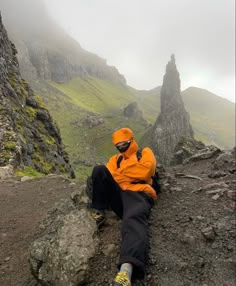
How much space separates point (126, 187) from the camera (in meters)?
10.3

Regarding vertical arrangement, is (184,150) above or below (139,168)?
below

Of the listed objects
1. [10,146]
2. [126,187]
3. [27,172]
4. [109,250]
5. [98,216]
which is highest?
[126,187]

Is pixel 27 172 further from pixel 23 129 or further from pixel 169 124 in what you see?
pixel 169 124

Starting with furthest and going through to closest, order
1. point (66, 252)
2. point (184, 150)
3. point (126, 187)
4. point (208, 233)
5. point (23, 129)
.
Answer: point (23, 129)
point (184, 150)
point (126, 187)
point (208, 233)
point (66, 252)

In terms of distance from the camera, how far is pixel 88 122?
631 feet

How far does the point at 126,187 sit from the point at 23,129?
25.9 m

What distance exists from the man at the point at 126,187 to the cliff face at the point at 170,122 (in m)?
121

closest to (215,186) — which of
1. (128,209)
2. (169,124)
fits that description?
(128,209)

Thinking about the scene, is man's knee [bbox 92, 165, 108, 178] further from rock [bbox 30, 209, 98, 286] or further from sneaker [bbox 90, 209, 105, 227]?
rock [bbox 30, 209, 98, 286]

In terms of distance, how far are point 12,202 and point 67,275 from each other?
826 centimetres

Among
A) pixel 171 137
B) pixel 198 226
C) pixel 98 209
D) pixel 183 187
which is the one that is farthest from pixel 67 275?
pixel 171 137

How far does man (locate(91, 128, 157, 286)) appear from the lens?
921 centimetres

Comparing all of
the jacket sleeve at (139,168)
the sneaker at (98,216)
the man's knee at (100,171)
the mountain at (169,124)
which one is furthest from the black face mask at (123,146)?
the mountain at (169,124)

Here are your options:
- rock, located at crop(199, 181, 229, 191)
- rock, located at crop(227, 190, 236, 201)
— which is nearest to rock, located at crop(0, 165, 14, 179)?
rock, located at crop(199, 181, 229, 191)
